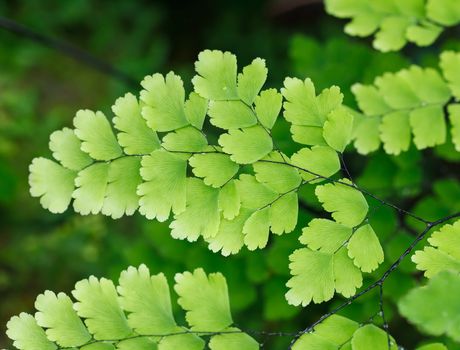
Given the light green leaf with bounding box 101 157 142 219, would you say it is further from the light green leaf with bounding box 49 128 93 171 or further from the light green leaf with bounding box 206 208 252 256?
the light green leaf with bounding box 206 208 252 256

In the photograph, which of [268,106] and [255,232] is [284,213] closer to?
[255,232]

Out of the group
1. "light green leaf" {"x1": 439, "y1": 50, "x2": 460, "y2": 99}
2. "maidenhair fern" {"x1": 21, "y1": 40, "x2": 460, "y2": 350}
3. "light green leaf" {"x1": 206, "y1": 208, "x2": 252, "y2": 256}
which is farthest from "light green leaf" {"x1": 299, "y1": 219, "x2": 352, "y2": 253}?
"light green leaf" {"x1": 439, "y1": 50, "x2": 460, "y2": 99}

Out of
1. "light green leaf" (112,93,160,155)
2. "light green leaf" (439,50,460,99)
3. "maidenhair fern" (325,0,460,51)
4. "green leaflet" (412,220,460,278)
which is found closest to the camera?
"green leaflet" (412,220,460,278)

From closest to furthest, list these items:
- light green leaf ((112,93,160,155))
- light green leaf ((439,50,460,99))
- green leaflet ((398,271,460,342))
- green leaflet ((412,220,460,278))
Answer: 1. green leaflet ((398,271,460,342))
2. green leaflet ((412,220,460,278))
3. light green leaf ((112,93,160,155))
4. light green leaf ((439,50,460,99))

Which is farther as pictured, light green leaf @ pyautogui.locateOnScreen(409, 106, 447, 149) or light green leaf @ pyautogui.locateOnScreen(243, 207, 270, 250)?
light green leaf @ pyautogui.locateOnScreen(409, 106, 447, 149)

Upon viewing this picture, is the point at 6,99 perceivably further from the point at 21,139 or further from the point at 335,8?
the point at 335,8

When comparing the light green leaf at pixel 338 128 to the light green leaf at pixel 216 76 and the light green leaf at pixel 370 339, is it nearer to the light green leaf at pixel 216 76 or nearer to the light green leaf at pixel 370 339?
the light green leaf at pixel 216 76
